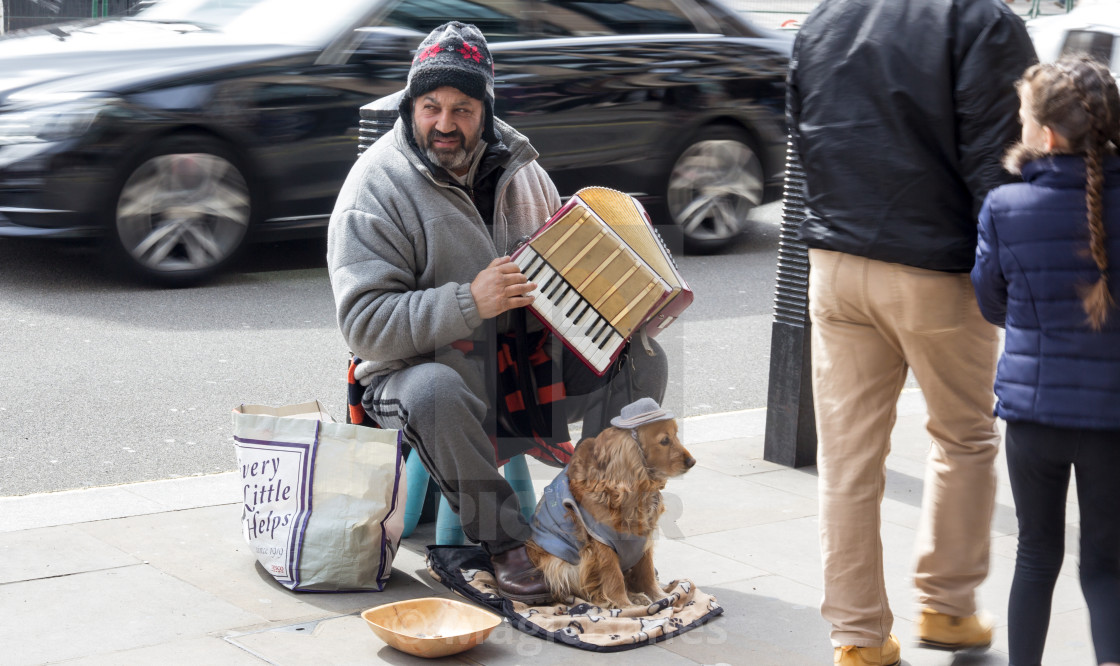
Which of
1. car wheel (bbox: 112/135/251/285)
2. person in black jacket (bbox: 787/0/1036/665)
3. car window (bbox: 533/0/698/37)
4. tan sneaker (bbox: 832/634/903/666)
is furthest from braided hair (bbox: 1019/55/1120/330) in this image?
car window (bbox: 533/0/698/37)

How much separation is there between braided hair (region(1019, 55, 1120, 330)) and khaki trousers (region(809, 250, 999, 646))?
381 mm

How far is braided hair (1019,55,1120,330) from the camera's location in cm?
264

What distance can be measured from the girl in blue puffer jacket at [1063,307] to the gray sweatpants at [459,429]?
3.98 ft

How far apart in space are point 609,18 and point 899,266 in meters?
5.77

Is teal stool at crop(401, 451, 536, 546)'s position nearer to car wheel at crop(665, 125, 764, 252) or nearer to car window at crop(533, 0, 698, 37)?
car window at crop(533, 0, 698, 37)

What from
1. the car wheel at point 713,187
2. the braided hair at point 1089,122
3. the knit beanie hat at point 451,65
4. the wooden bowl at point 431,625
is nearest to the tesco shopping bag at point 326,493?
the wooden bowl at point 431,625

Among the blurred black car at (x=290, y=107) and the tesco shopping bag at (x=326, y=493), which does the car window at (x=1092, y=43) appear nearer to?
the blurred black car at (x=290, y=107)

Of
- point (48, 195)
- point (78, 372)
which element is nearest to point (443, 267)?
point (78, 372)

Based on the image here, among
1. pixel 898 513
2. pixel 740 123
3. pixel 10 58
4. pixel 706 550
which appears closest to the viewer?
pixel 706 550

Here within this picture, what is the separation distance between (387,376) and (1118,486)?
187 cm

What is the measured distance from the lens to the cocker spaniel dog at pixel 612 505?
11.1 ft

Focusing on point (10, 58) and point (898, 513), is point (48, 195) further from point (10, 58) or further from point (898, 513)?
point (898, 513)

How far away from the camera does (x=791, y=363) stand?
15.8 ft

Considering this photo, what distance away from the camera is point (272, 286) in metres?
7.41
